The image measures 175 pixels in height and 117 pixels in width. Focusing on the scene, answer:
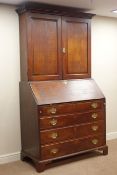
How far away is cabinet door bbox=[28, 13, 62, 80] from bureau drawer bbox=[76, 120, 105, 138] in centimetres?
79

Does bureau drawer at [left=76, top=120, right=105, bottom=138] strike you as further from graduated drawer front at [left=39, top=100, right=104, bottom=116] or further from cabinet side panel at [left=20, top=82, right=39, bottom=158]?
cabinet side panel at [left=20, top=82, right=39, bottom=158]

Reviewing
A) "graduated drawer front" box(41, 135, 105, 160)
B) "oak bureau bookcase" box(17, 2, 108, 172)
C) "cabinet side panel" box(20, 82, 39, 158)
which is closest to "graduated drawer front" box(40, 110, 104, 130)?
"oak bureau bookcase" box(17, 2, 108, 172)

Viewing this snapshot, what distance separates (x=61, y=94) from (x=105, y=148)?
110cm

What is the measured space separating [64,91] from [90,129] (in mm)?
682

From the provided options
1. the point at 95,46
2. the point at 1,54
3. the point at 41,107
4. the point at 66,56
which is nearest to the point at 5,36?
the point at 1,54

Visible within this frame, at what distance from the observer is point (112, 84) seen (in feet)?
15.4

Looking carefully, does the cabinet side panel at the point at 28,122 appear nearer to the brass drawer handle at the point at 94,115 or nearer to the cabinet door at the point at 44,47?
the cabinet door at the point at 44,47

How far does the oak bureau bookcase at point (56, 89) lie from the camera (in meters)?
3.37

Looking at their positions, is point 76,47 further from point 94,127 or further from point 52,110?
point 94,127

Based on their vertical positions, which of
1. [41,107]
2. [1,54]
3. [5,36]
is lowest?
[41,107]

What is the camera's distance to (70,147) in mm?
3562

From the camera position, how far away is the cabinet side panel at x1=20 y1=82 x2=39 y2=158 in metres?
3.34

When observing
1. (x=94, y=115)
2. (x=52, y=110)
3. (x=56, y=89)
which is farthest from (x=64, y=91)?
(x=94, y=115)

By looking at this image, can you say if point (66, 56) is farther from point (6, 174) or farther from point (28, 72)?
point (6, 174)
